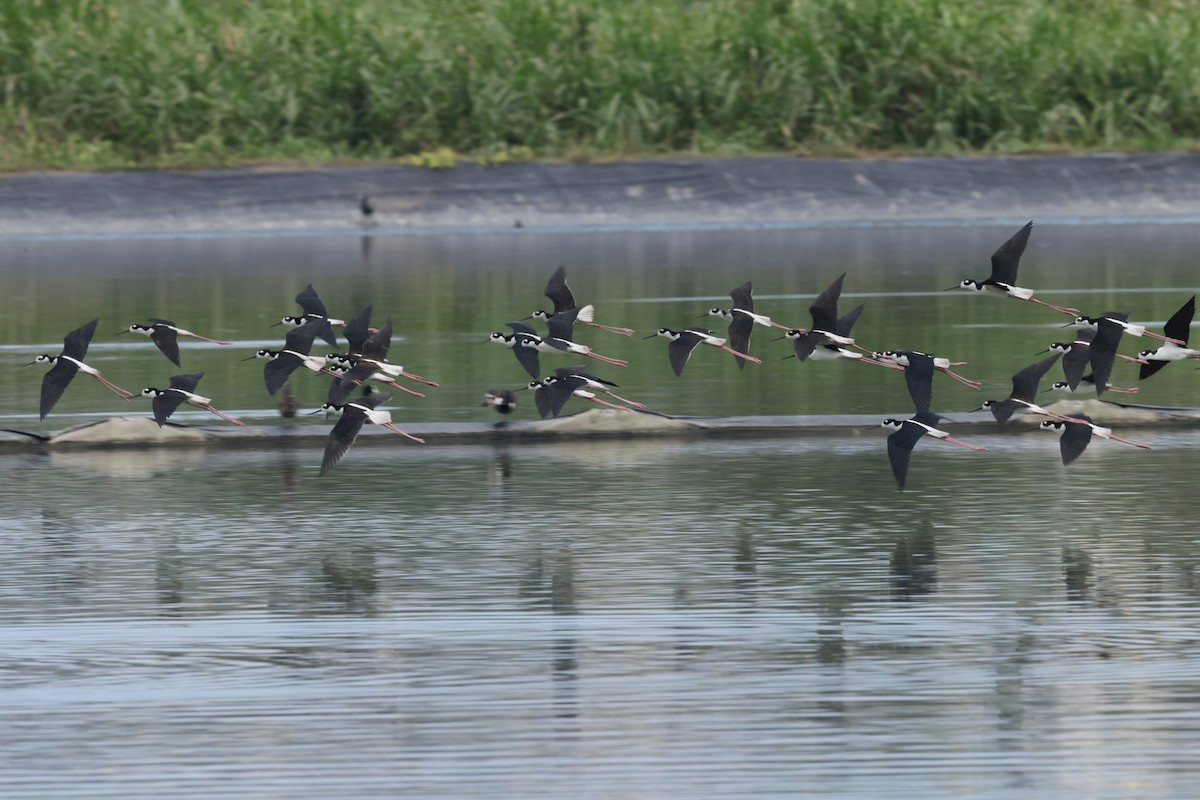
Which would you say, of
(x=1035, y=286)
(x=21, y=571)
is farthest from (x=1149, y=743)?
(x=1035, y=286)

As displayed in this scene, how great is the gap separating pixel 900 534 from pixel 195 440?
376 cm

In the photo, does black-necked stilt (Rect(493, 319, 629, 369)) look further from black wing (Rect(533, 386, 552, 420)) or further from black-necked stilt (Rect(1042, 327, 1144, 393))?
black-necked stilt (Rect(1042, 327, 1144, 393))

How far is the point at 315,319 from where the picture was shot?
423 inches

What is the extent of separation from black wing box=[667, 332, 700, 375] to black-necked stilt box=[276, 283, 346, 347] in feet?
4.25

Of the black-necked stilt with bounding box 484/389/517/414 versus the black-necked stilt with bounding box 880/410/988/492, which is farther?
the black-necked stilt with bounding box 484/389/517/414

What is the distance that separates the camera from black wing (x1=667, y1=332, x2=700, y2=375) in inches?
413

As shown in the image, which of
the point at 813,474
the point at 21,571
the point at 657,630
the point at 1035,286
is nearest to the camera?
the point at 657,630

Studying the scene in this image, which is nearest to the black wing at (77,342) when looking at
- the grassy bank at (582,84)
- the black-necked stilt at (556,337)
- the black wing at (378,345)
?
the black wing at (378,345)

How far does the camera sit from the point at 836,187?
24.2m

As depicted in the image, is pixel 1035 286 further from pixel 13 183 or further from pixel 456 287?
pixel 13 183

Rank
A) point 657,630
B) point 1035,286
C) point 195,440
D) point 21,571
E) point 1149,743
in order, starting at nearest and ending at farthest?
point 1149,743, point 657,630, point 21,571, point 195,440, point 1035,286

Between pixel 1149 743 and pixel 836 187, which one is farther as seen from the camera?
pixel 836 187

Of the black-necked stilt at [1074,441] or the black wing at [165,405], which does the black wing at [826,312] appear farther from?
the black wing at [165,405]

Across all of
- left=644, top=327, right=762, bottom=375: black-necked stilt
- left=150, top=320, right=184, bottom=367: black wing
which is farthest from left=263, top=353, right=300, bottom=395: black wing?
left=644, top=327, right=762, bottom=375: black-necked stilt
